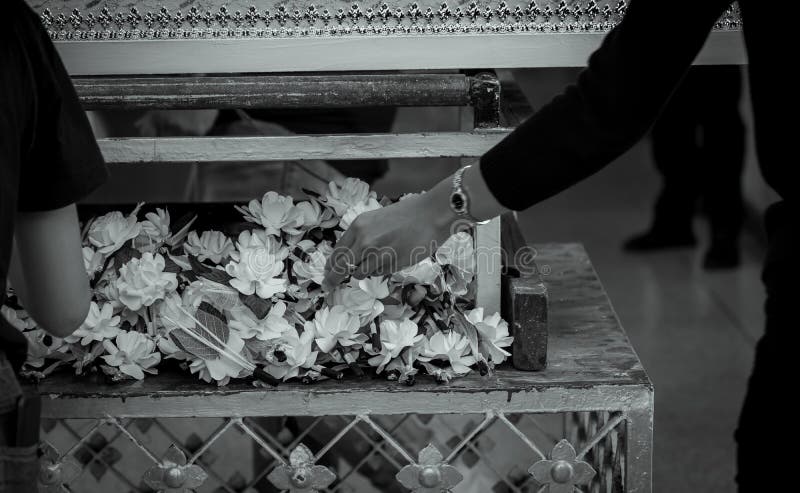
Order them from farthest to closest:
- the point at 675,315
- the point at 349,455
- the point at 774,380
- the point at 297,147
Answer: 1. the point at 675,315
2. the point at 349,455
3. the point at 297,147
4. the point at 774,380

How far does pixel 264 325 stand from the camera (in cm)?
134

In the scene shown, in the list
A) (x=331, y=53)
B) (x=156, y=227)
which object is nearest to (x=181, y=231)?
(x=156, y=227)

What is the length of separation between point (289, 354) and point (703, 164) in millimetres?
3222

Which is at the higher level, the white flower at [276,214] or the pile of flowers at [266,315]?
the white flower at [276,214]

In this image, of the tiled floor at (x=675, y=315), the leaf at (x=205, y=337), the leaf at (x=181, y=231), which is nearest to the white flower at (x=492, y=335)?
the leaf at (x=205, y=337)

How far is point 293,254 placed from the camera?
4.67ft

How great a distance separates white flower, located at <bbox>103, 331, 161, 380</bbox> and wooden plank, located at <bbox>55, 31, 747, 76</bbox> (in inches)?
14.8

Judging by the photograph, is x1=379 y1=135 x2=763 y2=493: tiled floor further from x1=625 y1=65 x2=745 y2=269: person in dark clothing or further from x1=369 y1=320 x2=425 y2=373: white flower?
x1=369 y1=320 x2=425 y2=373: white flower

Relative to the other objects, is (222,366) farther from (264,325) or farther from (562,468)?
(562,468)

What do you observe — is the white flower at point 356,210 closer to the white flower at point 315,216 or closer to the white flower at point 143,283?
the white flower at point 315,216

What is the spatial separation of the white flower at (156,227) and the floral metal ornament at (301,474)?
0.38 meters

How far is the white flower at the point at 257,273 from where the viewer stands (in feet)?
4.39

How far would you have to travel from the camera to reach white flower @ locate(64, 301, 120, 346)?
134cm

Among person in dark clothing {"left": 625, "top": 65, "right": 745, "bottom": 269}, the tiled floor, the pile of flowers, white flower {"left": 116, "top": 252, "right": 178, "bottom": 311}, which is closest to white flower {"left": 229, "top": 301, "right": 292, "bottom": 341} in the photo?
the pile of flowers
